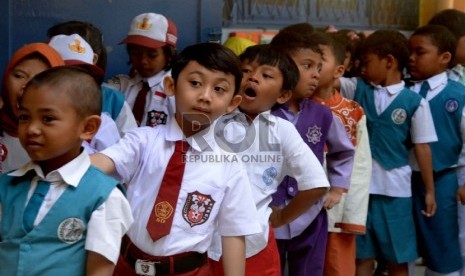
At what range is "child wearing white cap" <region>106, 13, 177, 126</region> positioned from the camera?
3.62 metres

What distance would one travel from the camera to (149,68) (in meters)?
3.68

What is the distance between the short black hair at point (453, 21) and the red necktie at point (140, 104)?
2.18 meters

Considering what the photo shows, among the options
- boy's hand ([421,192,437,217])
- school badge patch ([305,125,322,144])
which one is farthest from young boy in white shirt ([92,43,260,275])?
boy's hand ([421,192,437,217])

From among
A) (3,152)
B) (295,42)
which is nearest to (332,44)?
(295,42)

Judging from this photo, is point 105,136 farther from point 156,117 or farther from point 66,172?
point 156,117

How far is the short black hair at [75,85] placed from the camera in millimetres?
1881

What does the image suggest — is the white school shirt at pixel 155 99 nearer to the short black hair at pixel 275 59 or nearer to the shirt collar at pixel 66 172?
the short black hair at pixel 275 59

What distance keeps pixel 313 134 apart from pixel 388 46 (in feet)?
3.72

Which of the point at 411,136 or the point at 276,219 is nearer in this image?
the point at 276,219

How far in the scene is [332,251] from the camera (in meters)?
3.45

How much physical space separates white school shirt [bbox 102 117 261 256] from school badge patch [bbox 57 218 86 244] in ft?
1.16

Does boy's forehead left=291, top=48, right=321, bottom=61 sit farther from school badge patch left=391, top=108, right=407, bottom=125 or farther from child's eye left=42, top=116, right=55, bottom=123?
child's eye left=42, top=116, right=55, bottom=123

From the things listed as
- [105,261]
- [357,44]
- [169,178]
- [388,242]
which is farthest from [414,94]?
[105,261]

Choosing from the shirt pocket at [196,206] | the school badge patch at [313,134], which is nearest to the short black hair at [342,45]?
the school badge patch at [313,134]
